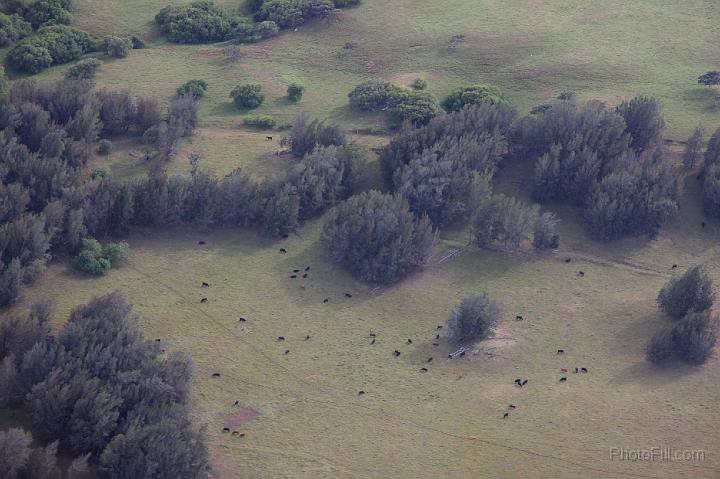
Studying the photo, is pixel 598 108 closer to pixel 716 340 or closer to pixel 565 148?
pixel 565 148

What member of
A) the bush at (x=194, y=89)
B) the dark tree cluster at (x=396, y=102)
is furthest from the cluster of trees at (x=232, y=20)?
the dark tree cluster at (x=396, y=102)

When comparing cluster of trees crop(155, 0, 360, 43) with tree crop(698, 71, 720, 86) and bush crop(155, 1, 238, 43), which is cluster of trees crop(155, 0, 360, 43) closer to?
bush crop(155, 1, 238, 43)

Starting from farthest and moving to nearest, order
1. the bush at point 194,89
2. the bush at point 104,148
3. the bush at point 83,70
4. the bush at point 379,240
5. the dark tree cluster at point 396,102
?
the bush at point 83,70, the bush at point 194,89, the dark tree cluster at point 396,102, the bush at point 104,148, the bush at point 379,240

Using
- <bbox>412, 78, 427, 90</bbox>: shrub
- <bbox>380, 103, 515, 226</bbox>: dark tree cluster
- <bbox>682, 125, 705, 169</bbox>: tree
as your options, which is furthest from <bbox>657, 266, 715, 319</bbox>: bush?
<bbox>412, 78, 427, 90</bbox>: shrub

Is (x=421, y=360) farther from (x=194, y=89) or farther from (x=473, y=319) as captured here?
(x=194, y=89)

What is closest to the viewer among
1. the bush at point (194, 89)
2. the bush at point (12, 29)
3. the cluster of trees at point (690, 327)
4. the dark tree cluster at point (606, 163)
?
the cluster of trees at point (690, 327)

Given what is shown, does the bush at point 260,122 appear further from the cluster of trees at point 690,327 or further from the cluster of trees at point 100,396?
the cluster of trees at point 690,327
